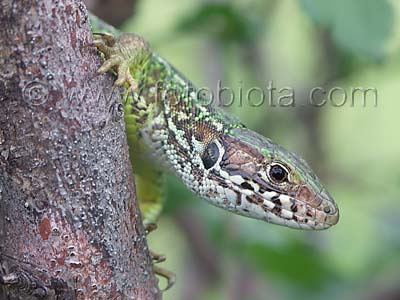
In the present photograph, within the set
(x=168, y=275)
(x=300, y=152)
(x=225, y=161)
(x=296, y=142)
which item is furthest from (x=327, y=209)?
(x=296, y=142)

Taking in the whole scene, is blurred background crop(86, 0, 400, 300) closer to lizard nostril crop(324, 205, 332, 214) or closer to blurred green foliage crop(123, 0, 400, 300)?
blurred green foliage crop(123, 0, 400, 300)

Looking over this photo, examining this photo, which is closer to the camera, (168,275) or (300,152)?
(168,275)

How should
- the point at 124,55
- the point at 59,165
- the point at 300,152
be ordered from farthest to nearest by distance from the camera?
the point at 300,152, the point at 124,55, the point at 59,165

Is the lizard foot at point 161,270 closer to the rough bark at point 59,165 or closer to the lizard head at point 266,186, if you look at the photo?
the lizard head at point 266,186

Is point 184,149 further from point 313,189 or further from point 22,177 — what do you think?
point 22,177

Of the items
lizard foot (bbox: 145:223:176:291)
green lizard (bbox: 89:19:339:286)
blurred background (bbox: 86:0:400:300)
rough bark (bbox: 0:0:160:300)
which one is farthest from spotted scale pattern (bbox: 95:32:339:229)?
rough bark (bbox: 0:0:160:300)

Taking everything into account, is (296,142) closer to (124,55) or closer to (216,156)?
(216,156)

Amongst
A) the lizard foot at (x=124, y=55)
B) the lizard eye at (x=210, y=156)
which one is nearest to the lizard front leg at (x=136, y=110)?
the lizard foot at (x=124, y=55)
